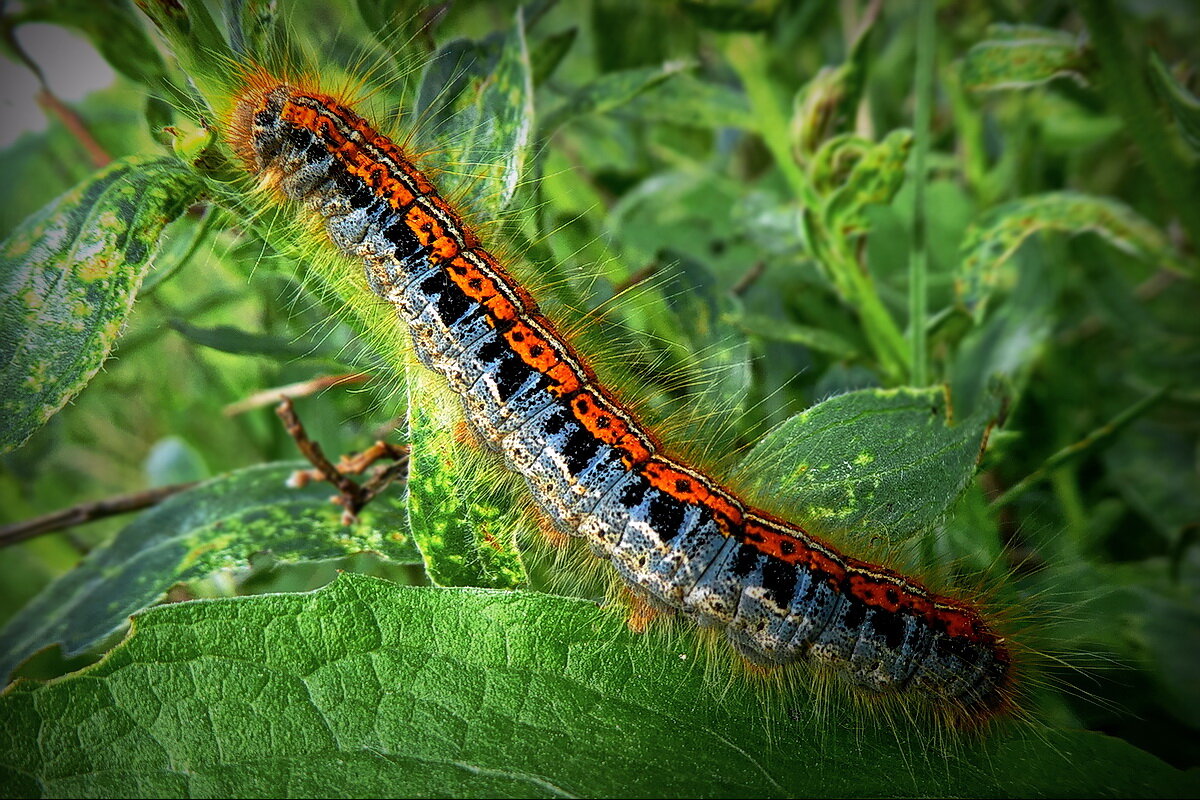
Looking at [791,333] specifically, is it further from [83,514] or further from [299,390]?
[83,514]

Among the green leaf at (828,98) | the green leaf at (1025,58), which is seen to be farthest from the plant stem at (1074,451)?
the green leaf at (828,98)

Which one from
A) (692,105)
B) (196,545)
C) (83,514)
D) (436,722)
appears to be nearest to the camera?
(436,722)

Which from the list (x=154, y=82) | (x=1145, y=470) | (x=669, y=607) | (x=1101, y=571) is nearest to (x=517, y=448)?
(x=669, y=607)

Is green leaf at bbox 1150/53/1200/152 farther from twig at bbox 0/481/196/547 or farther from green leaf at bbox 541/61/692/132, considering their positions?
twig at bbox 0/481/196/547

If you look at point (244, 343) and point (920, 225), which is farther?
point (920, 225)

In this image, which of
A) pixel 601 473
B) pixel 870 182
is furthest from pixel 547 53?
pixel 601 473

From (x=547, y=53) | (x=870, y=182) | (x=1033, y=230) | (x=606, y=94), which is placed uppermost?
(x=547, y=53)
